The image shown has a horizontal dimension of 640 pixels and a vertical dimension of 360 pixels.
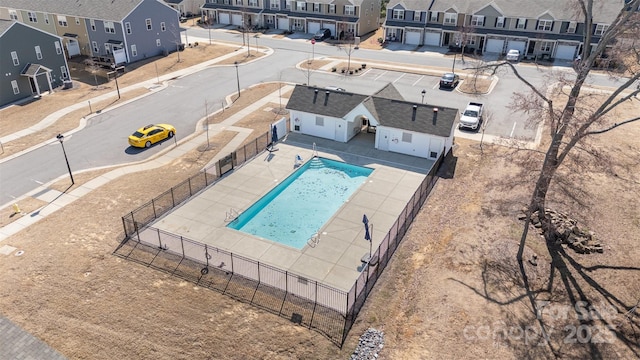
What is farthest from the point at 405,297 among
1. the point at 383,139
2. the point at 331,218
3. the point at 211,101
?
the point at 211,101

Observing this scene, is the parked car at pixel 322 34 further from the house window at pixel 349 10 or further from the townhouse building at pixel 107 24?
the townhouse building at pixel 107 24

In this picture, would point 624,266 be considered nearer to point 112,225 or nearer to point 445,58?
point 112,225

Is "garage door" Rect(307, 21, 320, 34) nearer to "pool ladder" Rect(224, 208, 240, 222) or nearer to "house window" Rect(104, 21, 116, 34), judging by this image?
"house window" Rect(104, 21, 116, 34)

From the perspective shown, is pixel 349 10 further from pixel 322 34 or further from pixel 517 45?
pixel 517 45

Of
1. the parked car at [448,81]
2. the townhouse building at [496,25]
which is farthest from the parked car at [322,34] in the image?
the parked car at [448,81]

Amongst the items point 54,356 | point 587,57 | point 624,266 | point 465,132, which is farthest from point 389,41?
point 54,356

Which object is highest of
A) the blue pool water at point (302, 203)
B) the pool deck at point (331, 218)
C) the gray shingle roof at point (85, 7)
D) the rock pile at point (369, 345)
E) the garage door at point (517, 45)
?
the gray shingle roof at point (85, 7)
